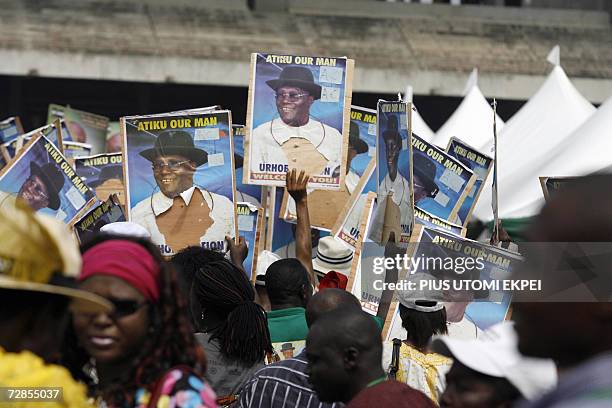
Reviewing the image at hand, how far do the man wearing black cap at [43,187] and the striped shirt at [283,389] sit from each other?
2.80 meters

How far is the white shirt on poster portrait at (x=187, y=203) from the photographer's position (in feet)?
20.8

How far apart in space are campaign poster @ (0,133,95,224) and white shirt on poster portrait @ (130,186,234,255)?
16.7 inches

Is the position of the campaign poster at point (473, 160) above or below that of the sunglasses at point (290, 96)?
below

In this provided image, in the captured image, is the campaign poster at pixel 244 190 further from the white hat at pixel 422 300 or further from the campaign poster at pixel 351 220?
the white hat at pixel 422 300

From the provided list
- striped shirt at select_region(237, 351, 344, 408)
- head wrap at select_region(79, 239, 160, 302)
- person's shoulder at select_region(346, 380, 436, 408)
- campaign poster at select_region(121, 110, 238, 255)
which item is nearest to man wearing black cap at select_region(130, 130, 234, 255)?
campaign poster at select_region(121, 110, 238, 255)

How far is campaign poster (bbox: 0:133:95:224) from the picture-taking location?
6.69 meters

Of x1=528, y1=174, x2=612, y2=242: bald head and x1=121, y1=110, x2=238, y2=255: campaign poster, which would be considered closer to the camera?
x1=528, y1=174, x2=612, y2=242: bald head

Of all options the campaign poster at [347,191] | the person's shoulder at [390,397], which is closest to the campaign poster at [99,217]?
the campaign poster at [347,191]

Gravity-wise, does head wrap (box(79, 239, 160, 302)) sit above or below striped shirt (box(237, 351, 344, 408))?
above

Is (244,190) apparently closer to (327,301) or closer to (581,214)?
(327,301)

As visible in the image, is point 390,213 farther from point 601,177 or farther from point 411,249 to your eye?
A: point 601,177

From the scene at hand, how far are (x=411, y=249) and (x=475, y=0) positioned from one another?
20519 millimetres

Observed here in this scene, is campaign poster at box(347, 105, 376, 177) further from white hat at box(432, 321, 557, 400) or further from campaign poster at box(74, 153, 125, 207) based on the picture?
white hat at box(432, 321, 557, 400)

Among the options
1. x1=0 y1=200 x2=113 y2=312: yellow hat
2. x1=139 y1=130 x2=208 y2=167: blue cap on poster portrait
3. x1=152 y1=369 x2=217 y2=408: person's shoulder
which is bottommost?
x1=152 y1=369 x2=217 y2=408: person's shoulder
